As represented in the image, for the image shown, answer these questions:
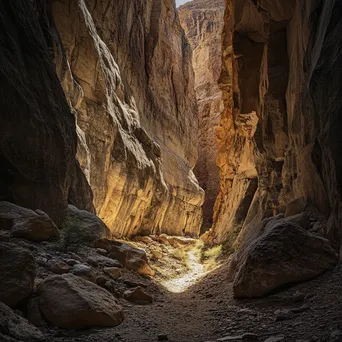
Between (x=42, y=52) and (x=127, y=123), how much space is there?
1106cm

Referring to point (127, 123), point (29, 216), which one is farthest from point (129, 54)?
point (29, 216)

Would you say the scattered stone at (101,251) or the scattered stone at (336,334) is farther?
the scattered stone at (101,251)

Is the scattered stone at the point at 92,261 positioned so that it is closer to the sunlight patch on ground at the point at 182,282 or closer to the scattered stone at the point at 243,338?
the sunlight patch on ground at the point at 182,282

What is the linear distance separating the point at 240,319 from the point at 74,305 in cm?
240

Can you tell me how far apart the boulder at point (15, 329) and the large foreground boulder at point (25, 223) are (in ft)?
8.24

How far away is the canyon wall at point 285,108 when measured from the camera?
5.66 metres

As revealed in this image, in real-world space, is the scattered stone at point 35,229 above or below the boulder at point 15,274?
above

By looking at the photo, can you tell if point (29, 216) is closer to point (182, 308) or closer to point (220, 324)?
point (182, 308)

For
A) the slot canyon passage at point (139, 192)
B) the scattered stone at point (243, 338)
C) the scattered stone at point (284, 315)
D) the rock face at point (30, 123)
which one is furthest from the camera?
the rock face at point (30, 123)

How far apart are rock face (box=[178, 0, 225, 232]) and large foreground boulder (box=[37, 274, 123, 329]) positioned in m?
42.3

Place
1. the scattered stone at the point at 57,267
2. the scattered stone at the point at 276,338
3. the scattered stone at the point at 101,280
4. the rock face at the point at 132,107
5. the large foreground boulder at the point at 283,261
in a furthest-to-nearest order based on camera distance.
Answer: the rock face at the point at 132,107
the scattered stone at the point at 101,280
the large foreground boulder at the point at 283,261
the scattered stone at the point at 57,267
the scattered stone at the point at 276,338

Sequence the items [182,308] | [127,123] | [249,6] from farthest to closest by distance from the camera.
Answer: [127,123]
[249,6]
[182,308]

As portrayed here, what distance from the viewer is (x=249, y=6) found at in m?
13.9

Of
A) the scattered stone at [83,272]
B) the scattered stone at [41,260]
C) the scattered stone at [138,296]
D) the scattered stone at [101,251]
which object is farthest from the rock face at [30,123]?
the scattered stone at [138,296]
